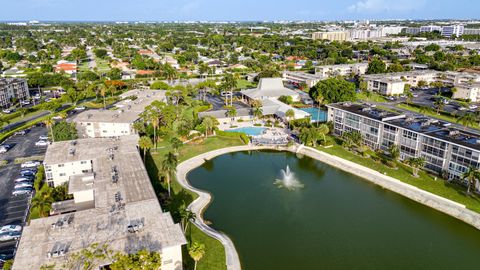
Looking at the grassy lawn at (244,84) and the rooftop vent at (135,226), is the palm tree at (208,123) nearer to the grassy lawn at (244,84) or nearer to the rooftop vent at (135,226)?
the rooftop vent at (135,226)

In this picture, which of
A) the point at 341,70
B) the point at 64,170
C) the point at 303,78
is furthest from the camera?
the point at 341,70

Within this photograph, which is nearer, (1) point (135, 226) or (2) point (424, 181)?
(1) point (135, 226)

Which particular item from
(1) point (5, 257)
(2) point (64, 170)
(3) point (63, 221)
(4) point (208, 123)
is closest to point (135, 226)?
(3) point (63, 221)

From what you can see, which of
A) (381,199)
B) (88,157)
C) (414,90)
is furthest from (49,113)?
(414,90)

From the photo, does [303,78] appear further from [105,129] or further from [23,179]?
[23,179]

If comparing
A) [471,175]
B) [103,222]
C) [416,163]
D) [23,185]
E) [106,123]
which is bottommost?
[23,185]

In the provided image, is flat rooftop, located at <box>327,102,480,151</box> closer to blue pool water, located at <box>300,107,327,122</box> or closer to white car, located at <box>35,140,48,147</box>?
blue pool water, located at <box>300,107,327,122</box>

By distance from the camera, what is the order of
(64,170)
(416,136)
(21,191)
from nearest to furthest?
(64,170)
(21,191)
(416,136)

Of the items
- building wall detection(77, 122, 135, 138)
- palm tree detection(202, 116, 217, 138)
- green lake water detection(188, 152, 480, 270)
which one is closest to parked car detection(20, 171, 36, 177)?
building wall detection(77, 122, 135, 138)
